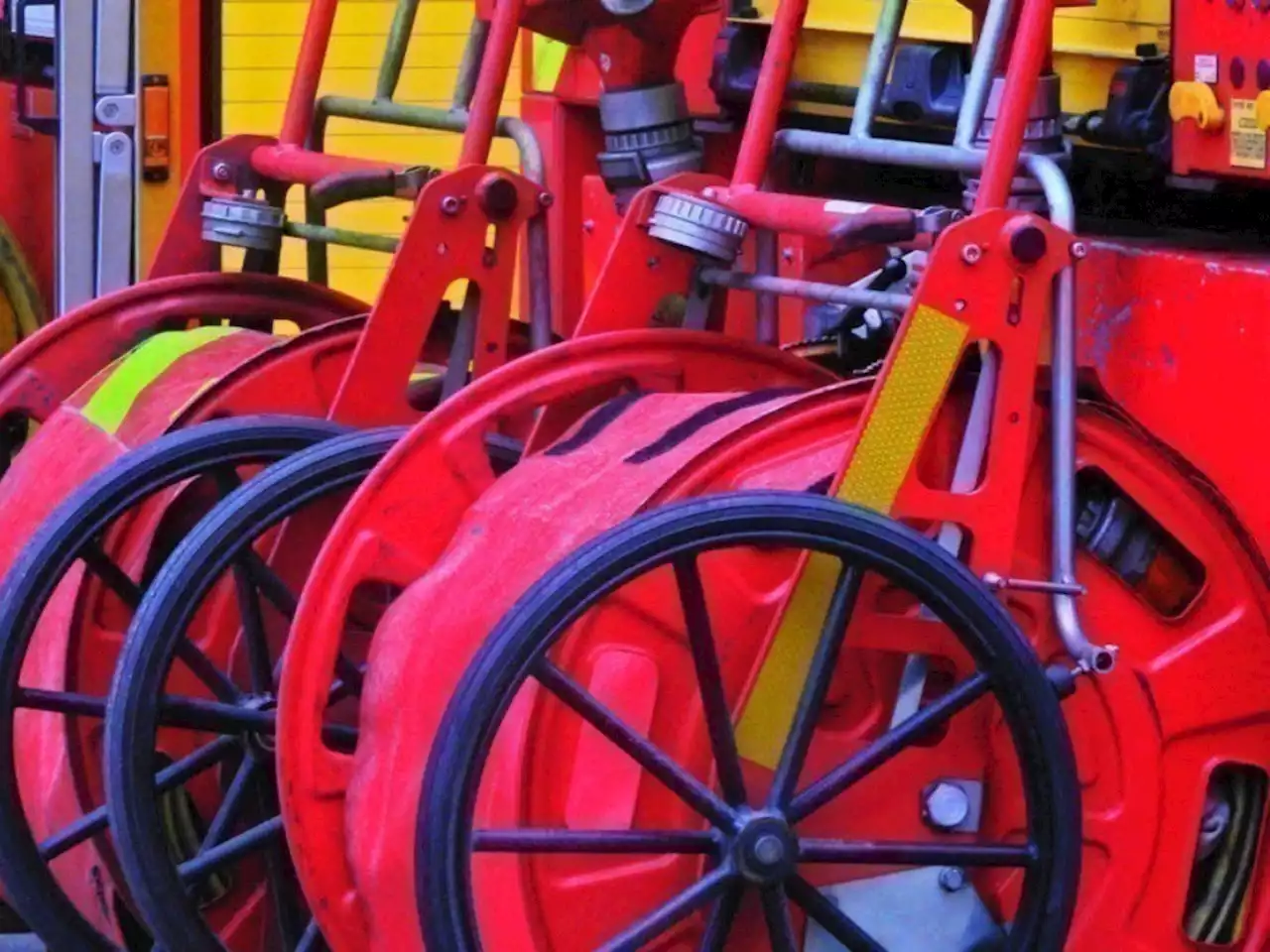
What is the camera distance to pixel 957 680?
2.91 m

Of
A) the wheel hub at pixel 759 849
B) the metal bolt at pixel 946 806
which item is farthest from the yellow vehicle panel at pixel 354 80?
the wheel hub at pixel 759 849

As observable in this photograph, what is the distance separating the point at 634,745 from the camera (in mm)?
2576

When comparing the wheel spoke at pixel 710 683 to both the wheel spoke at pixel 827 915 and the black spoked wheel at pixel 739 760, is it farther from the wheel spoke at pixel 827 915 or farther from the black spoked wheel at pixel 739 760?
the wheel spoke at pixel 827 915

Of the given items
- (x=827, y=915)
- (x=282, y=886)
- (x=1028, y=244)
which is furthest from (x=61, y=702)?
(x=1028, y=244)

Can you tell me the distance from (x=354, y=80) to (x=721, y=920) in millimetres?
4036

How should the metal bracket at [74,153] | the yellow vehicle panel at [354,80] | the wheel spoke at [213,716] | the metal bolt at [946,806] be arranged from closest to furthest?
the metal bolt at [946,806]
the wheel spoke at [213,716]
the metal bracket at [74,153]
the yellow vehicle panel at [354,80]

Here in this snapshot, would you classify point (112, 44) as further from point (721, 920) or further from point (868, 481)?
point (721, 920)

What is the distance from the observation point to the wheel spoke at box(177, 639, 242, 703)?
3365 millimetres

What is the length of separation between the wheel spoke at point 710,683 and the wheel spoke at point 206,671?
0.95 metres

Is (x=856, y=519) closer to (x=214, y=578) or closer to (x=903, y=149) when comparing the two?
(x=903, y=149)

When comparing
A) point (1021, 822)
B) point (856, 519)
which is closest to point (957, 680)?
point (1021, 822)

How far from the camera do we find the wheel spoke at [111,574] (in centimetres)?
347

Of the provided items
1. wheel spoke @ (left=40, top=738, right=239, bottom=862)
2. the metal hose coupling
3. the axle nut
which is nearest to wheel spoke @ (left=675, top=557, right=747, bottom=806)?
the axle nut

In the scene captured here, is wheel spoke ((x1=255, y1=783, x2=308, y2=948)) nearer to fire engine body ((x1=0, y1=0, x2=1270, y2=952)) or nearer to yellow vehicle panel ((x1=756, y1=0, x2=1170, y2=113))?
fire engine body ((x1=0, y1=0, x2=1270, y2=952))
